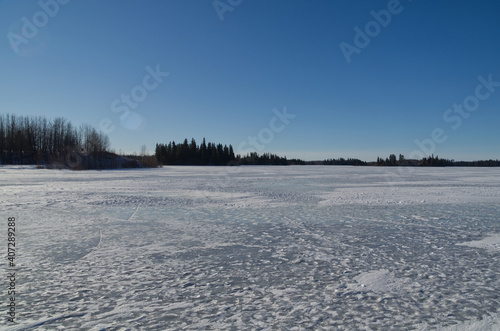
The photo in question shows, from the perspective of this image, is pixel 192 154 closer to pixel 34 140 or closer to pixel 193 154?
pixel 193 154

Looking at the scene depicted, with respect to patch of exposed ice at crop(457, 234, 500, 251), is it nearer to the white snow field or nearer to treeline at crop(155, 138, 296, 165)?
the white snow field

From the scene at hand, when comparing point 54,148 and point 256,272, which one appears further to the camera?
point 54,148

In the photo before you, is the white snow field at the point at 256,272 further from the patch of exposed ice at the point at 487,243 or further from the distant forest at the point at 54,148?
the distant forest at the point at 54,148

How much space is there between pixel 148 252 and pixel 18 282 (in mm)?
1511

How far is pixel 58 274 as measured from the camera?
11.3 feet

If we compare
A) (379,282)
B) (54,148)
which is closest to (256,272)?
(379,282)

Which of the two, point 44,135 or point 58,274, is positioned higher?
point 44,135

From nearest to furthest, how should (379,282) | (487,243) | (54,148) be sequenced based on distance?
(379,282) < (487,243) < (54,148)

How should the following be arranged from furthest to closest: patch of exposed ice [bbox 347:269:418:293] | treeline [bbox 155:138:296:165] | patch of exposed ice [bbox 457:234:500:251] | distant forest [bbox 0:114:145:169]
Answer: treeline [bbox 155:138:296:165]
distant forest [bbox 0:114:145:169]
patch of exposed ice [bbox 457:234:500:251]
patch of exposed ice [bbox 347:269:418:293]

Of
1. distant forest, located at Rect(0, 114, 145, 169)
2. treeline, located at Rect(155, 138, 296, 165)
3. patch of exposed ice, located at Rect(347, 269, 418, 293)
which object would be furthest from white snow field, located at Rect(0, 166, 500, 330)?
treeline, located at Rect(155, 138, 296, 165)

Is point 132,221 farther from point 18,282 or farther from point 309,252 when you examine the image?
point 309,252

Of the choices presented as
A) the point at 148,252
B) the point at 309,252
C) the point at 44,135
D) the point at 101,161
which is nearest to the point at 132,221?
the point at 148,252

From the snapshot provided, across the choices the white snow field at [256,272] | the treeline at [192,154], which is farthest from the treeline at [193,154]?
the white snow field at [256,272]

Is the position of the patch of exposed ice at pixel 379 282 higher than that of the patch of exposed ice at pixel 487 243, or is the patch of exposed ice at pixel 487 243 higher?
the patch of exposed ice at pixel 487 243
